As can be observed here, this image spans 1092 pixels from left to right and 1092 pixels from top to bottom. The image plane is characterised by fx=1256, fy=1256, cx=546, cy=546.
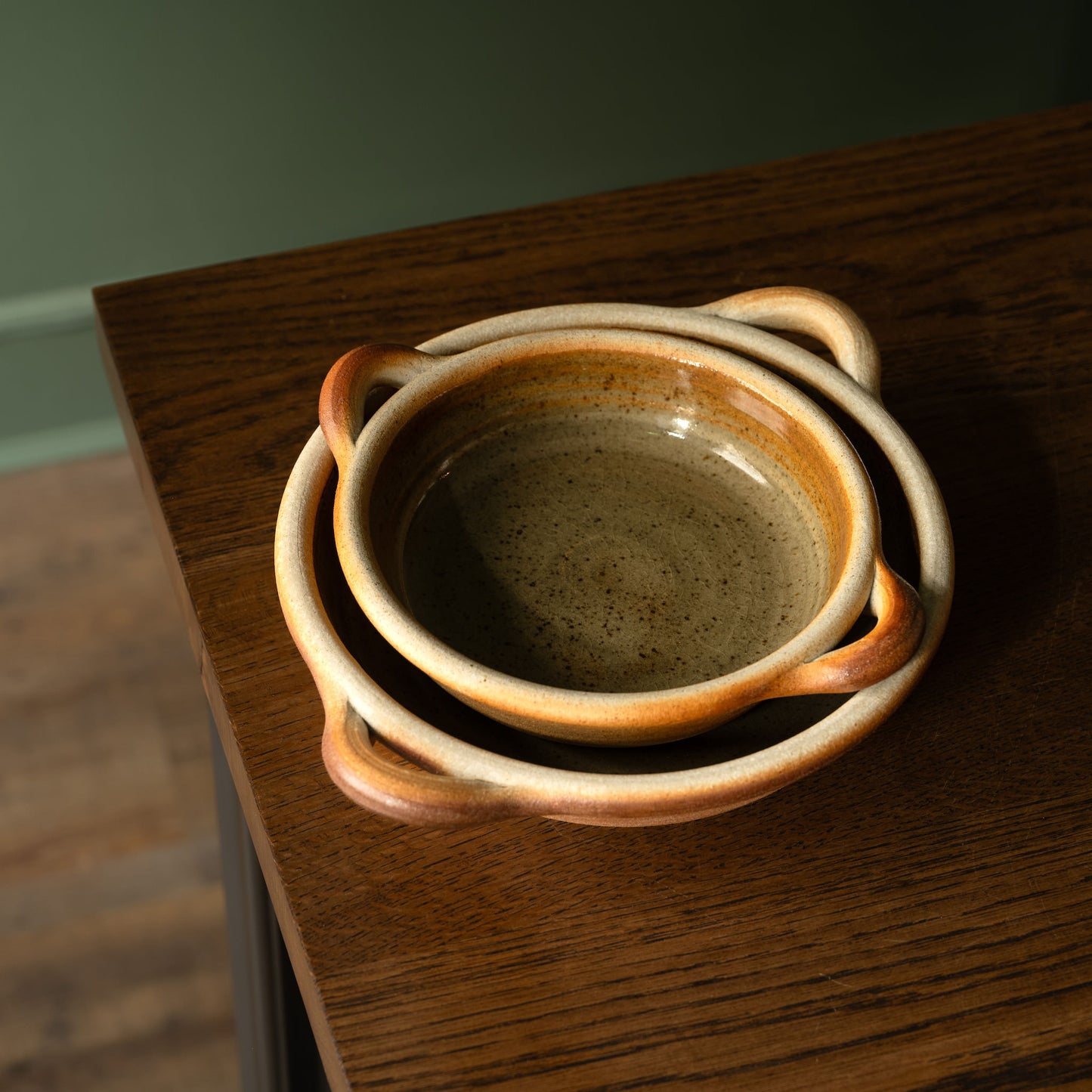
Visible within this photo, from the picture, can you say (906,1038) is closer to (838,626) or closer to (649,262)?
(838,626)

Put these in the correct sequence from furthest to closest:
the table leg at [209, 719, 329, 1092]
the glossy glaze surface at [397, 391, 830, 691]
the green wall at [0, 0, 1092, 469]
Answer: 1. the green wall at [0, 0, 1092, 469]
2. the table leg at [209, 719, 329, 1092]
3. the glossy glaze surface at [397, 391, 830, 691]

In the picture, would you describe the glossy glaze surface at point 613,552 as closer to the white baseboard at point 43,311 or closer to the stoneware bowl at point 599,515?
the stoneware bowl at point 599,515

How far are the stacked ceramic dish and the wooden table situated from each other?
6cm

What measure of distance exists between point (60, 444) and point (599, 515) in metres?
1.23

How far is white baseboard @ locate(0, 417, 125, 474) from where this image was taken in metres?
1.57

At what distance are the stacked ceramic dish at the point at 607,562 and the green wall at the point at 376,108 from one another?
936 mm

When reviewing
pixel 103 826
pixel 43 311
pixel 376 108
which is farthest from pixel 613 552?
pixel 43 311

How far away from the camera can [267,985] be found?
0.69 meters

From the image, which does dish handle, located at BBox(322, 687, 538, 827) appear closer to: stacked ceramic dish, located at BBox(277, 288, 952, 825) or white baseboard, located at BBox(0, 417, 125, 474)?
stacked ceramic dish, located at BBox(277, 288, 952, 825)

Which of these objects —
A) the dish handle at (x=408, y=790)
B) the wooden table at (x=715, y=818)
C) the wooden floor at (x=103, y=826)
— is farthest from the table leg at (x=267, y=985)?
the wooden floor at (x=103, y=826)

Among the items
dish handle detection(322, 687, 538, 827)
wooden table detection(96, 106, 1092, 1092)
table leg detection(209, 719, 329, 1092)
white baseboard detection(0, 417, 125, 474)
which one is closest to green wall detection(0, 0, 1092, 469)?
white baseboard detection(0, 417, 125, 474)

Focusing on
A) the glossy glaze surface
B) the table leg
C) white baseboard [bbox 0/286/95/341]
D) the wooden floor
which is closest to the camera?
the glossy glaze surface

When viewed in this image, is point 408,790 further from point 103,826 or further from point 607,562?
point 103,826

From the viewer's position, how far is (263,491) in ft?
2.00
